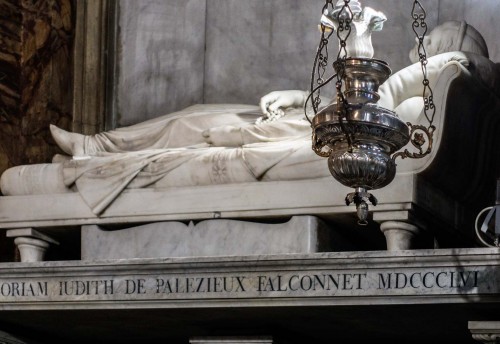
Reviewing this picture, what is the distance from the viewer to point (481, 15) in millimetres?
9961

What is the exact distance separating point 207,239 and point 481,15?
2196 millimetres

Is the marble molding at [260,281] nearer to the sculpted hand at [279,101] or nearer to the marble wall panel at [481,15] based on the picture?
the sculpted hand at [279,101]

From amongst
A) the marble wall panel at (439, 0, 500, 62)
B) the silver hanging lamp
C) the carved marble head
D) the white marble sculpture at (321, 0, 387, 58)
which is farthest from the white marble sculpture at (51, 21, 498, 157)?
the silver hanging lamp

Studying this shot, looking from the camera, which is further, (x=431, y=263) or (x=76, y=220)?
(x=76, y=220)

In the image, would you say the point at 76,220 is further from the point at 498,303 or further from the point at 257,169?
the point at 498,303

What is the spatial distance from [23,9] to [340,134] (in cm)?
414

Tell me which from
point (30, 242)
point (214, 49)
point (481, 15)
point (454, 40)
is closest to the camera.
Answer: point (454, 40)

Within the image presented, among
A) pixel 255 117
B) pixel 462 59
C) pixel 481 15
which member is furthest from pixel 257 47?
pixel 462 59

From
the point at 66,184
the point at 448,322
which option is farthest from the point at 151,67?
the point at 448,322

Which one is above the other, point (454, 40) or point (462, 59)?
point (454, 40)

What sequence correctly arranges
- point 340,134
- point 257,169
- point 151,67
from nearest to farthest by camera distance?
point 340,134 < point 257,169 < point 151,67

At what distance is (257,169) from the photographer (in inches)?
345

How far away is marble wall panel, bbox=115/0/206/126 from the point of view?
34.7ft

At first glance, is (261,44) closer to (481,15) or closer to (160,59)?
(160,59)
